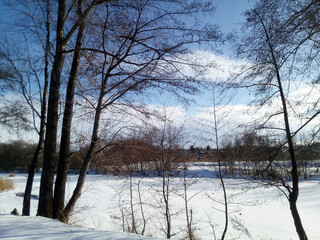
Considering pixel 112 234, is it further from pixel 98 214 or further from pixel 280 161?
pixel 98 214

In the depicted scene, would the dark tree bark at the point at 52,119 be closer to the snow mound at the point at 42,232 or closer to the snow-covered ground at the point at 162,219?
the snow-covered ground at the point at 162,219

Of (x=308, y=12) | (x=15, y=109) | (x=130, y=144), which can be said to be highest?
(x=308, y=12)

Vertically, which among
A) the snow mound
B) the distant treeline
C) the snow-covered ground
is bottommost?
the snow-covered ground

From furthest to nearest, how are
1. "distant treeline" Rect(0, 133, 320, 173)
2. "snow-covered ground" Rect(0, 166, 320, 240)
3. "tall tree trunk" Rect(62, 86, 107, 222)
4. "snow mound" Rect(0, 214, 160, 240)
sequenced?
"distant treeline" Rect(0, 133, 320, 173), "tall tree trunk" Rect(62, 86, 107, 222), "snow-covered ground" Rect(0, 166, 320, 240), "snow mound" Rect(0, 214, 160, 240)

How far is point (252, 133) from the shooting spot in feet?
18.8

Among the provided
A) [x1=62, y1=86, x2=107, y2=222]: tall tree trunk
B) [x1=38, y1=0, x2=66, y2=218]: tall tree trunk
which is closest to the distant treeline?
[x1=62, y1=86, x2=107, y2=222]: tall tree trunk

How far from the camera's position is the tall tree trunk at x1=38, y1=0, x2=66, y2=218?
4.40 meters

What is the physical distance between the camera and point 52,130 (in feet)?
14.9

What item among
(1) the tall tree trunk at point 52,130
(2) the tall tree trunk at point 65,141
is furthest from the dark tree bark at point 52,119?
(2) the tall tree trunk at point 65,141

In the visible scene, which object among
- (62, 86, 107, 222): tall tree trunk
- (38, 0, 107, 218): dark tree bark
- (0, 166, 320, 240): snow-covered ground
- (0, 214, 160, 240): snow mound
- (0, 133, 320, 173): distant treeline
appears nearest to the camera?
(0, 214, 160, 240): snow mound

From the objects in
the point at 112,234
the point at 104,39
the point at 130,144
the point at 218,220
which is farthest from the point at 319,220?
the point at 104,39

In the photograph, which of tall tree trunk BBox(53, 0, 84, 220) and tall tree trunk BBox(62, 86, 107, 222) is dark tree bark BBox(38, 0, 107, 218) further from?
tall tree trunk BBox(62, 86, 107, 222)

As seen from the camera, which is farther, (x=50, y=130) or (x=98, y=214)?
(x=98, y=214)

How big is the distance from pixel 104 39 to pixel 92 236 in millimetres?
3953
